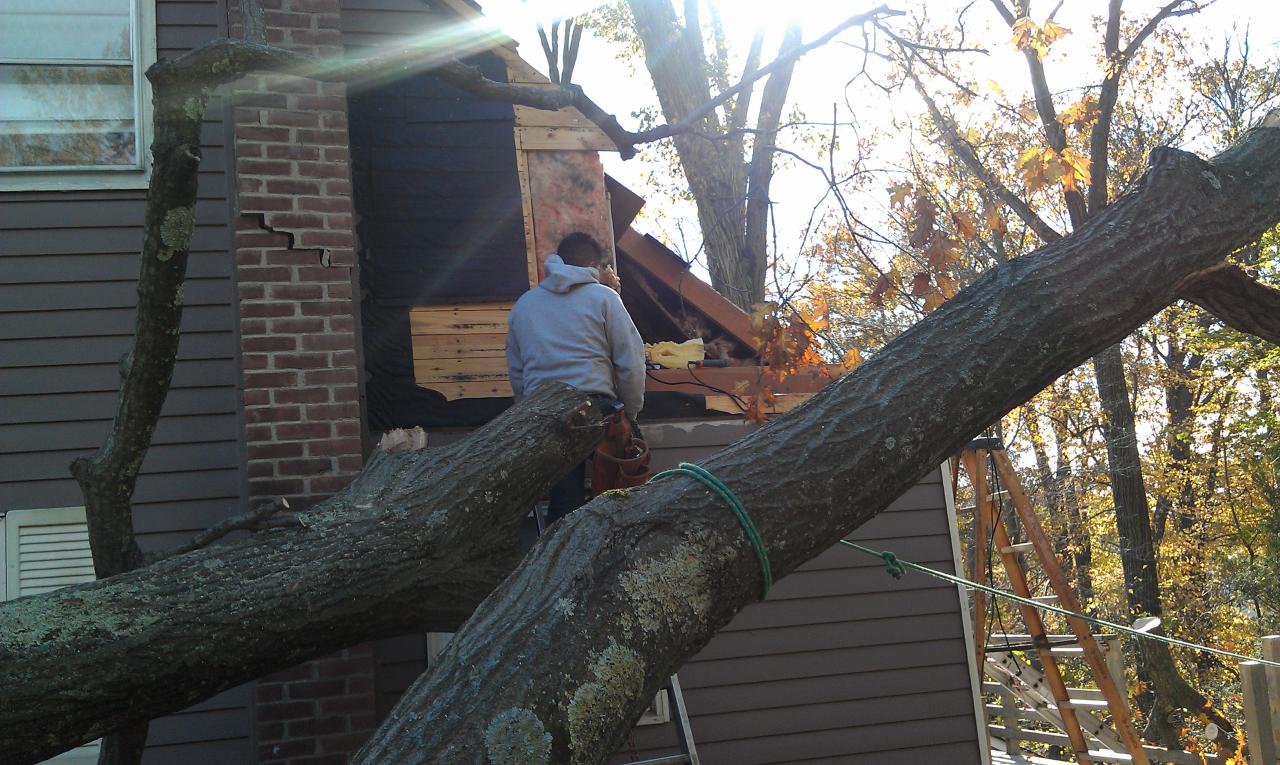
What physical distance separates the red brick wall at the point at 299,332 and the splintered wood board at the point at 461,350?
0.67 metres

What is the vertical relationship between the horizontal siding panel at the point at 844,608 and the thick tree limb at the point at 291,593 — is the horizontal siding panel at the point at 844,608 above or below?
below

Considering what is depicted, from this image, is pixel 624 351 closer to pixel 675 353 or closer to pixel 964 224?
pixel 964 224

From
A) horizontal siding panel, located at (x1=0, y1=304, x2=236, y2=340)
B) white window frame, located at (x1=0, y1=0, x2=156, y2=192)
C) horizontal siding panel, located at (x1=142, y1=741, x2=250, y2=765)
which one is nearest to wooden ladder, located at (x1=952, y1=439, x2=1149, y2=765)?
horizontal siding panel, located at (x1=142, y1=741, x2=250, y2=765)

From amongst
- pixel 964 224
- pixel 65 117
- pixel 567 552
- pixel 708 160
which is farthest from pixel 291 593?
pixel 708 160

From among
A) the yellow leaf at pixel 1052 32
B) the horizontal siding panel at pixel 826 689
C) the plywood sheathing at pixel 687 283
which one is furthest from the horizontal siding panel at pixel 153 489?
the yellow leaf at pixel 1052 32

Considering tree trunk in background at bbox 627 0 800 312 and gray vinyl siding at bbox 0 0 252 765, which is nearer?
gray vinyl siding at bbox 0 0 252 765

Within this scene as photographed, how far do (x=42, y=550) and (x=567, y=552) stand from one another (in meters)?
4.04

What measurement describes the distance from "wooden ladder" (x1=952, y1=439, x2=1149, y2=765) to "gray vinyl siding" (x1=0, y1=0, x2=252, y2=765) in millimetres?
5186

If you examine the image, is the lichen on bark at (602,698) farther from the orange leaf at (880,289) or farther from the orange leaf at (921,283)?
the orange leaf at (880,289)

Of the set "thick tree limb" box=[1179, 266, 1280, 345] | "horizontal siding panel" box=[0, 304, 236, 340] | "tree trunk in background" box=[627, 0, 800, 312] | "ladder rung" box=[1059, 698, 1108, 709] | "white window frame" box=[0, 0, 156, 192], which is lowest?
"ladder rung" box=[1059, 698, 1108, 709]

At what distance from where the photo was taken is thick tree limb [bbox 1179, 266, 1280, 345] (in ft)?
12.7

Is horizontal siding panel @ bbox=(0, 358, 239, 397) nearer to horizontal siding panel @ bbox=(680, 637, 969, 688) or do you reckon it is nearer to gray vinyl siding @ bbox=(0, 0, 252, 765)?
gray vinyl siding @ bbox=(0, 0, 252, 765)

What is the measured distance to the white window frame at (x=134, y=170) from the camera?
5.82 metres

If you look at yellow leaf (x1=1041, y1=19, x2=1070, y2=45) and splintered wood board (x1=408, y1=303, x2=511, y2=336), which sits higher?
yellow leaf (x1=1041, y1=19, x2=1070, y2=45)
